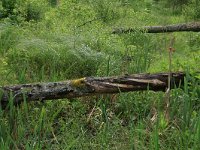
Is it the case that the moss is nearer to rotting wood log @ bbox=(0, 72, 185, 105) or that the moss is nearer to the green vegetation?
rotting wood log @ bbox=(0, 72, 185, 105)

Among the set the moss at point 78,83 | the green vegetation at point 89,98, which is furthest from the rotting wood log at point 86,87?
the green vegetation at point 89,98

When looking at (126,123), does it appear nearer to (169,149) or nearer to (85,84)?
(85,84)

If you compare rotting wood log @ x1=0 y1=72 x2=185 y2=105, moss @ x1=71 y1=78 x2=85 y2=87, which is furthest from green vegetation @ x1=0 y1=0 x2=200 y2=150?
moss @ x1=71 y1=78 x2=85 y2=87

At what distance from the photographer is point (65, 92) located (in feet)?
13.5

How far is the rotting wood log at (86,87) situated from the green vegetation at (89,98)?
0.14 meters

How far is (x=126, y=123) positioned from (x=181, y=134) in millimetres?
947

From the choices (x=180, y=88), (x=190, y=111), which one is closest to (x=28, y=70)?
(x=180, y=88)

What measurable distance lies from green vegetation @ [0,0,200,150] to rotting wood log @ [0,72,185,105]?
0.14 m

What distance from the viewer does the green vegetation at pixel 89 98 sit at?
134 inches

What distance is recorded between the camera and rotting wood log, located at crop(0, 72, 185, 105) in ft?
12.9

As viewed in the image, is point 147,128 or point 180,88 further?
point 180,88

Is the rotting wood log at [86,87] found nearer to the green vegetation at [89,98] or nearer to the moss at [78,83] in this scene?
the moss at [78,83]

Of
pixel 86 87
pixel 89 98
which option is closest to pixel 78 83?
pixel 86 87

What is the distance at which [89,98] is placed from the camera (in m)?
4.59
